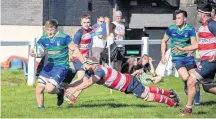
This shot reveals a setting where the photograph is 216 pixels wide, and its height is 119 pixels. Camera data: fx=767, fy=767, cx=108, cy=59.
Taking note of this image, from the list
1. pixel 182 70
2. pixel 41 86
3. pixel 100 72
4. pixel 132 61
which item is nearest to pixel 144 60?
pixel 132 61

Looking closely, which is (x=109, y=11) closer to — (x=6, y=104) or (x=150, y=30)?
(x=150, y=30)

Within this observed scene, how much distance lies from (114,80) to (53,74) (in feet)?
3.99

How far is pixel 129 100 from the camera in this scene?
16.1 meters

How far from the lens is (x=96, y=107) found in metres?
14.5

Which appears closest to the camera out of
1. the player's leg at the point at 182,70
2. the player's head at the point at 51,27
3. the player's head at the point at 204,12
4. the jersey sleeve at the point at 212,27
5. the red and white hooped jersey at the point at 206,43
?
the jersey sleeve at the point at 212,27

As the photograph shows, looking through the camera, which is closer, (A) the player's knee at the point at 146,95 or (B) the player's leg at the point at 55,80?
(A) the player's knee at the point at 146,95

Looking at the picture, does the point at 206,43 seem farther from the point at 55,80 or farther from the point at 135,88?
the point at 55,80

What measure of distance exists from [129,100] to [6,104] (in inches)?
103

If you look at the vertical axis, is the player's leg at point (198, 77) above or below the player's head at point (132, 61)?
above

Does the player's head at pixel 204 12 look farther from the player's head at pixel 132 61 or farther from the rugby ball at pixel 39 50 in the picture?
the player's head at pixel 132 61

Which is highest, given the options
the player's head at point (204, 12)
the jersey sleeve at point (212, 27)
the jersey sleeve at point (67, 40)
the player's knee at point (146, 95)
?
the player's head at point (204, 12)

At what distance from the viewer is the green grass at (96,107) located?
1316cm

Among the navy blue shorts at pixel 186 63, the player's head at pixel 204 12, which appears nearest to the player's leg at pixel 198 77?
the player's head at pixel 204 12

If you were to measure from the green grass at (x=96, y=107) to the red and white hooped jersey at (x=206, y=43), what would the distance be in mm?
1060
